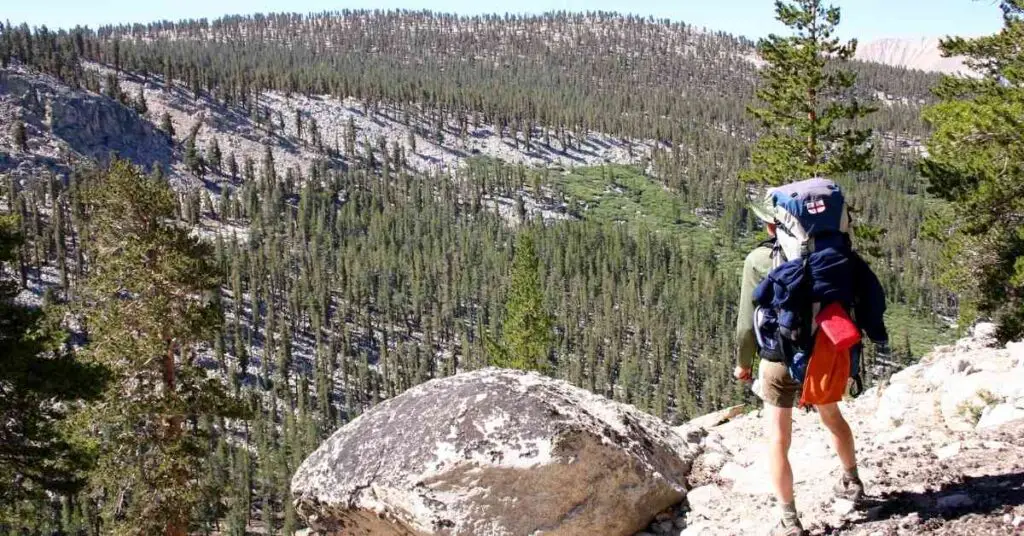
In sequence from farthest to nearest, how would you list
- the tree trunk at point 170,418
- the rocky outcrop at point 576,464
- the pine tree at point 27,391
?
the tree trunk at point 170,418
the pine tree at point 27,391
the rocky outcrop at point 576,464

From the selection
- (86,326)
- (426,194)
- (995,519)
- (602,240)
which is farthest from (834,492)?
(426,194)

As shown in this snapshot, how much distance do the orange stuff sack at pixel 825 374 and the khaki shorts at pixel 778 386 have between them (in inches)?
6.3

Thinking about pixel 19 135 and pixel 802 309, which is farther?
pixel 19 135

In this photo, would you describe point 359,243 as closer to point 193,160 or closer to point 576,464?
point 193,160

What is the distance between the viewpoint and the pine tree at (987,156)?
13.3 m

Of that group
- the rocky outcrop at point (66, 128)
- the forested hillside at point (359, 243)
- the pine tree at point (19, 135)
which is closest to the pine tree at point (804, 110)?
the forested hillside at point (359, 243)

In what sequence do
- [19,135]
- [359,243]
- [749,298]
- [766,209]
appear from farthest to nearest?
[359,243], [19,135], [766,209], [749,298]

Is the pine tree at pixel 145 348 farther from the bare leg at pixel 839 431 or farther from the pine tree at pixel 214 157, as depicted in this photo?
the pine tree at pixel 214 157

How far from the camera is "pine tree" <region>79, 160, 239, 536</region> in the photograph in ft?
47.5

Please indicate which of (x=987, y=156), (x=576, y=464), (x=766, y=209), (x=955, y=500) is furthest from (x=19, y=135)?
(x=955, y=500)

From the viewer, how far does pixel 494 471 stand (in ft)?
25.3

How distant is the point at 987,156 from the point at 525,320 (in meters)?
21.5

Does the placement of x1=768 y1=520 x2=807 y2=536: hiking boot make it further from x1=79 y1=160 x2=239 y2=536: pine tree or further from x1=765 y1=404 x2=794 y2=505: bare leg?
x1=79 y1=160 x2=239 y2=536: pine tree

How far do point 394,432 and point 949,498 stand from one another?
5534 millimetres
